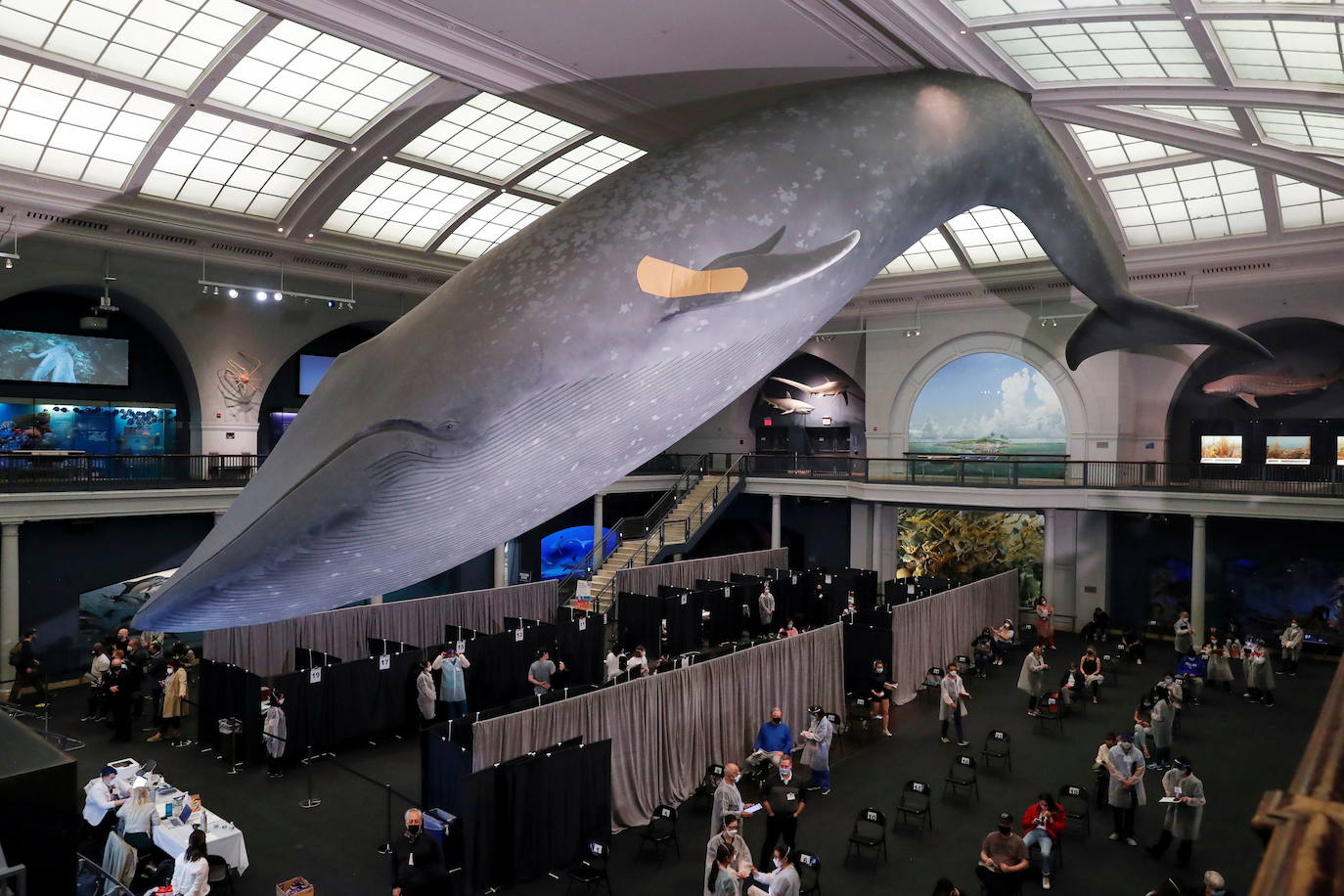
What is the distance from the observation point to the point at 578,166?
69.5ft

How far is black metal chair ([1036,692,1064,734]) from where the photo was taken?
596 inches

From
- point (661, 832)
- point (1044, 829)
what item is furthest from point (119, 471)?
point (1044, 829)

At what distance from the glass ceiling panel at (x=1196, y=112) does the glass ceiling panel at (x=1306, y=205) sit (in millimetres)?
8208

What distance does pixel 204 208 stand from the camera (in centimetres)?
2023

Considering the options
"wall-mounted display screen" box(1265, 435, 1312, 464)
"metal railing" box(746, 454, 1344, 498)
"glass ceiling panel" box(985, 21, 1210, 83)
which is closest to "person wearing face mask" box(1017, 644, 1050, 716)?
"metal railing" box(746, 454, 1344, 498)

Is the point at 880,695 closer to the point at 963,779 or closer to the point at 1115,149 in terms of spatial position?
the point at 963,779

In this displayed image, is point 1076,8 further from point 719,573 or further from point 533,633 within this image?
point 719,573

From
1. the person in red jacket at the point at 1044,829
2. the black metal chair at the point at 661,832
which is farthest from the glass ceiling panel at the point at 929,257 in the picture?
the black metal chair at the point at 661,832

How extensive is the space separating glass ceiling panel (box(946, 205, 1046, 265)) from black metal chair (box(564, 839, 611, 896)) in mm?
19106

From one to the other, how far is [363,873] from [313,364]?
18677mm

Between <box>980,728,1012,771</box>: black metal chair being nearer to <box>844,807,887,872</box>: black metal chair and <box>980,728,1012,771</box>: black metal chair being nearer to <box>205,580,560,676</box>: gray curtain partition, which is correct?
<box>844,807,887,872</box>: black metal chair

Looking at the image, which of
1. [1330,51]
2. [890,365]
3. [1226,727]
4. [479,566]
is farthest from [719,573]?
[1330,51]

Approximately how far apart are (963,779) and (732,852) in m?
5.94

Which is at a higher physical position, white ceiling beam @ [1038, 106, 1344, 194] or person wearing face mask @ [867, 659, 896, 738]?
white ceiling beam @ [1038, 106, 1344, 194]
